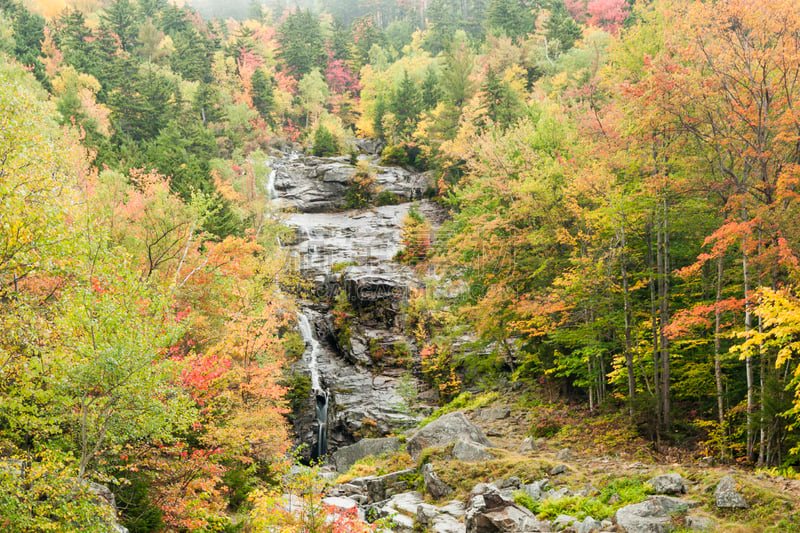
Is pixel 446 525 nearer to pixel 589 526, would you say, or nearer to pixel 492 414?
pixel 589 526

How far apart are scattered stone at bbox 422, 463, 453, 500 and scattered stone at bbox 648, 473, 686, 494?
5.38 meters

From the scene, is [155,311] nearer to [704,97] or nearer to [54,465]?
[54,465]

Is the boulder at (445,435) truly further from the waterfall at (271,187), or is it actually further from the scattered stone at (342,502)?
the waterfall at (271,187)

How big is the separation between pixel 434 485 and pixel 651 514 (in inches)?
244

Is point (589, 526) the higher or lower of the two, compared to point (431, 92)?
lower

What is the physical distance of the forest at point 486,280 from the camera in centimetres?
826

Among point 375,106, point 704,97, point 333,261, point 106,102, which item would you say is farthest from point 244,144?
point 704,97

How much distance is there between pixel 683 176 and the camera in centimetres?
1248

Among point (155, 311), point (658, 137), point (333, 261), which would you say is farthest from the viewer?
point (333, 261)

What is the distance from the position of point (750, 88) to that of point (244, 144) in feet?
143

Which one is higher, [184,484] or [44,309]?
[44,309]

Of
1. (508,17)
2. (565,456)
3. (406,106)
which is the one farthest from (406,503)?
(508,17)

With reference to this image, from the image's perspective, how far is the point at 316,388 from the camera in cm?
2827

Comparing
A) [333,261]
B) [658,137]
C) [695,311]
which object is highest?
[658,137]
